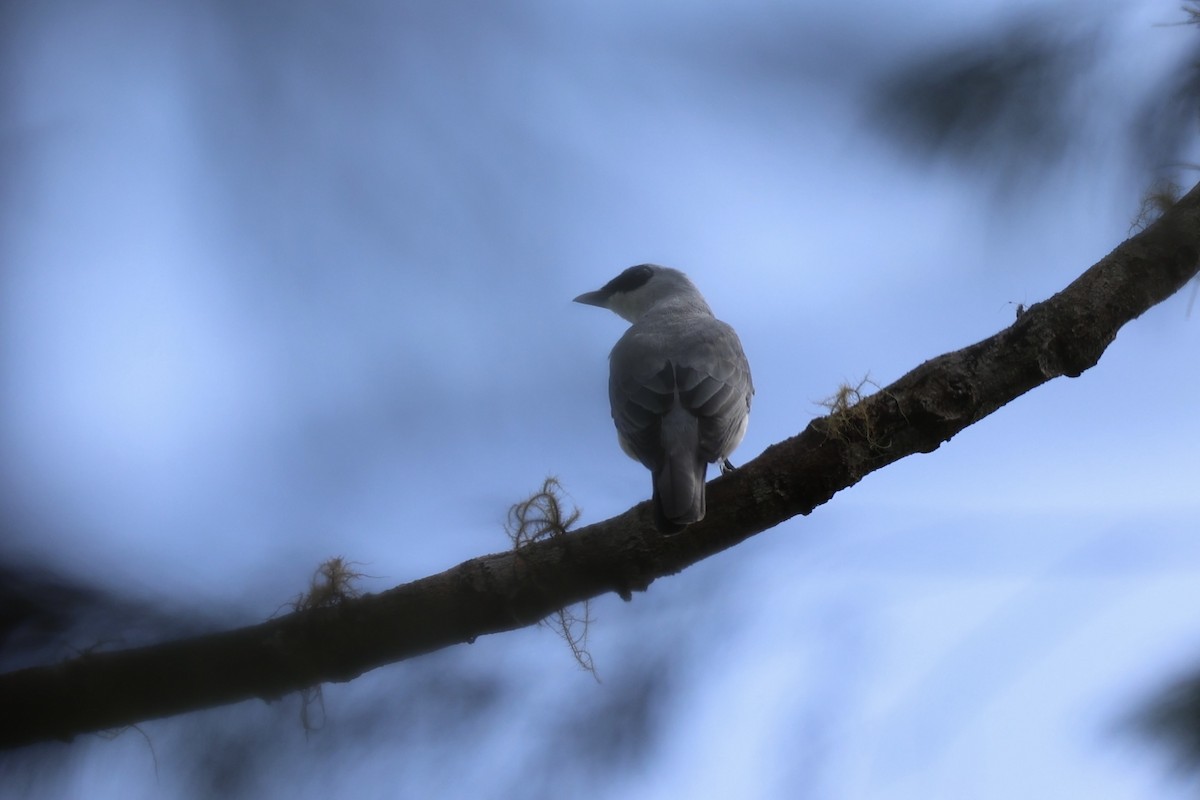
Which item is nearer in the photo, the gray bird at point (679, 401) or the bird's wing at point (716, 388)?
the gray bird at point (679, 401)

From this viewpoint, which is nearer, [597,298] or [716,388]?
[716,388]

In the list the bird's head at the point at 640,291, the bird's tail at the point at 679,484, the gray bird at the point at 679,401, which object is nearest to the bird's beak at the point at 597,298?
the bird's head at the point at 640,291

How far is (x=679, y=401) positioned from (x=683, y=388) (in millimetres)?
85

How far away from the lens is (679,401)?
368 cm

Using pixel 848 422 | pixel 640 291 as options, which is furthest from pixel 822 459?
pixel 640 291

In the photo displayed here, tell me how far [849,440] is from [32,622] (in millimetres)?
1889

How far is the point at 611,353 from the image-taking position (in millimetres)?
4473

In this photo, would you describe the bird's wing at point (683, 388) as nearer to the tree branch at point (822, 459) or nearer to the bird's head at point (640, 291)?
the tree branch at point (822, 459)

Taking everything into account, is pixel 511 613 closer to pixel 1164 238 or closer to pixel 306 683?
pixel 306 683

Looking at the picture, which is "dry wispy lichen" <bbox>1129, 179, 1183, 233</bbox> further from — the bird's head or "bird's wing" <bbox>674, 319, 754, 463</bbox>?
the bird's head

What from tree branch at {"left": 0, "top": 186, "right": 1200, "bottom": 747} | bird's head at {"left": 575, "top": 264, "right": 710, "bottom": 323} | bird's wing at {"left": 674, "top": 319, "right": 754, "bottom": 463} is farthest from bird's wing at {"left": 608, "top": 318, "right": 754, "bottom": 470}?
bird's head at {"left": 575, "top": 264, "right": 710, "bottom": 323}

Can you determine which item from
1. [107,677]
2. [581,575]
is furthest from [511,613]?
[107,677]

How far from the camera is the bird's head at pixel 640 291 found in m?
5.70

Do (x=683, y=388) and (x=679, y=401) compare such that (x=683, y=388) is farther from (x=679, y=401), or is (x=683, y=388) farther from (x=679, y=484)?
(x=679, y=484)
